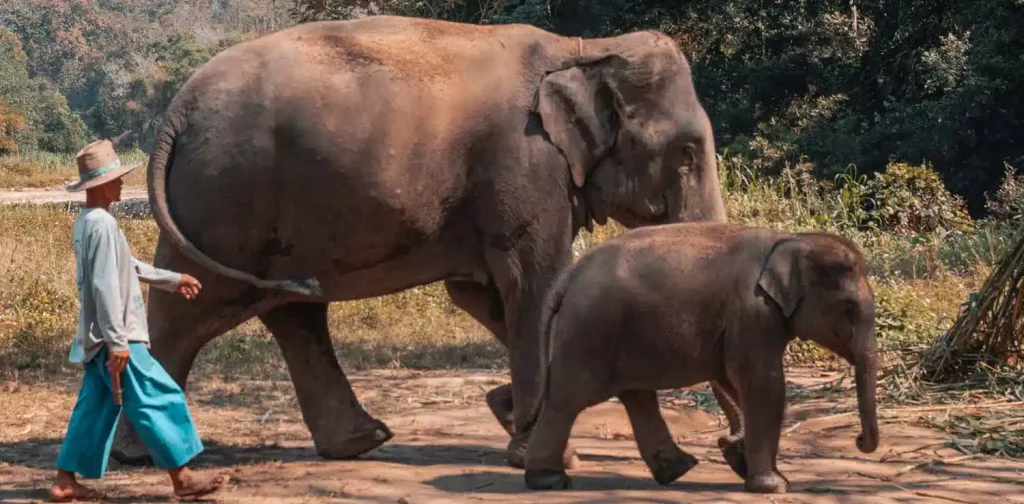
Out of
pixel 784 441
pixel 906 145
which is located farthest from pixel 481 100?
pixel 906 145

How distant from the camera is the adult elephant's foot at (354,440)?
22.3ft

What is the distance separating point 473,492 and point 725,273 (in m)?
1.37

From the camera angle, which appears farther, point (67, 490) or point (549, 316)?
point (549, 316)

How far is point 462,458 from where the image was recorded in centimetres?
683

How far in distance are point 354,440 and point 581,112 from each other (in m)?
1.90

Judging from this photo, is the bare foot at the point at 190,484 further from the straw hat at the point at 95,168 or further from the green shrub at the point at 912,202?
the green shrub at the point at 912,202

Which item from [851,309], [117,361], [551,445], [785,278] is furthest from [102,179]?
[851,309]

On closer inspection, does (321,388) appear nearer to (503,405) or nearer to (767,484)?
(503,405)

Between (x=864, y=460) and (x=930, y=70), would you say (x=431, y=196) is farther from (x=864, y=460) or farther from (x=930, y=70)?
(x=930, y=70)

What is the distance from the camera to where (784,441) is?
7137 mm

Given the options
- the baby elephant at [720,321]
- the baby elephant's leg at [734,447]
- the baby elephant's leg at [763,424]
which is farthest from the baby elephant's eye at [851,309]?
the baby elephant's leg at [734,447]

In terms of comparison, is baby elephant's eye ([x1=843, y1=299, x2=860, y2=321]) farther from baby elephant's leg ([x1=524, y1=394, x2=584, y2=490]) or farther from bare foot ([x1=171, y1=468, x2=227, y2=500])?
bare foot ([x1=171, y1=468, x2=227, y2=500])

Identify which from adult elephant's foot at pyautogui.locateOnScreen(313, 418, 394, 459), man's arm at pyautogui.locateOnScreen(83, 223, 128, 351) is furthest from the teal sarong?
adult elephant's foot at pyautogui.locateOnScreen(313, 418, 394, 459)

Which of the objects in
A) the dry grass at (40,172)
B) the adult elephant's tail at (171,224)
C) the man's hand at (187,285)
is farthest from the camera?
the dry grass at (40,172)
